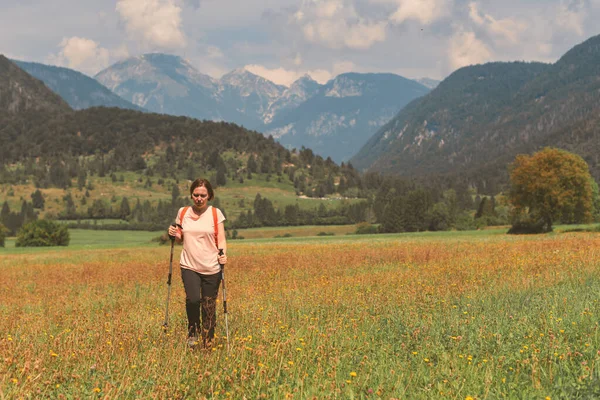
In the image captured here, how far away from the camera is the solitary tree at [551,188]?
51.9 meters

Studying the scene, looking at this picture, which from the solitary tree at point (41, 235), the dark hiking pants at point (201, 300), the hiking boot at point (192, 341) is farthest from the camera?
the solitary tree at point (41, 235)

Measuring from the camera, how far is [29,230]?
7844 centimetres

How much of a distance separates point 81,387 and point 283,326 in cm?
344

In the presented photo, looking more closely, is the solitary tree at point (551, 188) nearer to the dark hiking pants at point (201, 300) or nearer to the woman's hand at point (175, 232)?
the dark hiking pants at point (201, 300)

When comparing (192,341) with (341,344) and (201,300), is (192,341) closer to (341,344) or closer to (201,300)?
(201,300)

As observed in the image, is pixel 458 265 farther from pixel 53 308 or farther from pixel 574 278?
pixel 53 308

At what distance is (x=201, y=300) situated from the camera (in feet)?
25.5

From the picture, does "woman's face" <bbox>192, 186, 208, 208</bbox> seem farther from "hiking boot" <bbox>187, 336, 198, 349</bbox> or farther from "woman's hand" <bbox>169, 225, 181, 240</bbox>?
"hiking boot" <bbox>187, 336, 198, 349</bbox>

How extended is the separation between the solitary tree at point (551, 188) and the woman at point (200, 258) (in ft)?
168

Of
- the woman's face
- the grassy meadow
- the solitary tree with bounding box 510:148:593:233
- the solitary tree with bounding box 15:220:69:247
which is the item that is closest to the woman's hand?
the woman's face

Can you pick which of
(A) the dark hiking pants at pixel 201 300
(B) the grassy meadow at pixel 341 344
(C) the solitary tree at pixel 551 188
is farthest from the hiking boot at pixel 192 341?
(C) the solitary tree at pixel 551 188

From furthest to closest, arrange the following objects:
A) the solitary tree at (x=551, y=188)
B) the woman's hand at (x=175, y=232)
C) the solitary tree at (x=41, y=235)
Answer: the solitary tree at (x=41, y=235) → the solitary tree at (x=551, y=188) → the woman's hand at (x=175, y=232)

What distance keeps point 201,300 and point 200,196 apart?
1660 millimetres

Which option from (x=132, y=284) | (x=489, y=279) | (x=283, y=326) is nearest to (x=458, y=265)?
(x=489, y=279)
